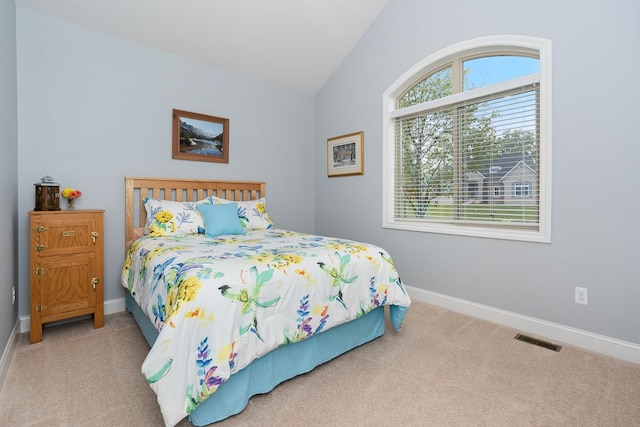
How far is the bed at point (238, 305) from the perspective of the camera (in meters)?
1.31

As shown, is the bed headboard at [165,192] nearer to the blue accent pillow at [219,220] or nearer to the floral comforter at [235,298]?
the blue accent pillow at [219,220]

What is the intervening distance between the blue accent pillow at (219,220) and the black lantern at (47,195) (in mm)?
1029

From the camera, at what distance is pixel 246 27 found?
3.18 meters

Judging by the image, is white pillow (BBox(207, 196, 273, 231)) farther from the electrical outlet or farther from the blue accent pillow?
the electrical outlet

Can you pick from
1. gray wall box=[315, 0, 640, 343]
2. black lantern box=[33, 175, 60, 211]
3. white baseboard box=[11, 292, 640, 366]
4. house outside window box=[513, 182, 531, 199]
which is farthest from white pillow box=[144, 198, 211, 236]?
house outside window box=[513, 182, 531, 199]

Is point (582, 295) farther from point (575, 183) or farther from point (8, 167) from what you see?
point (8, 167)

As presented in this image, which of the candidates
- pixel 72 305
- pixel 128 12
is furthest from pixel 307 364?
pixel 128 12

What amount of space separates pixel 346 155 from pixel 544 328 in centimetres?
259

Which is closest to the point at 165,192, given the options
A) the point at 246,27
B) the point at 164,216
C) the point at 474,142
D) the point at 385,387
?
the point at 164,216

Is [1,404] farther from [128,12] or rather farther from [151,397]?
[128,12]

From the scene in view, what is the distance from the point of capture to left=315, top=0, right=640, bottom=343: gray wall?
2.03m

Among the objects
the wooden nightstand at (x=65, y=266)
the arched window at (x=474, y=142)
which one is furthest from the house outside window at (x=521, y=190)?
the wooden nightstand at (x=65, y=266)

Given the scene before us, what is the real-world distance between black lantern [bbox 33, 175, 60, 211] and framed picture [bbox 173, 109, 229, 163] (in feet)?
3.40

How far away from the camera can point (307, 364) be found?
1823 mm
